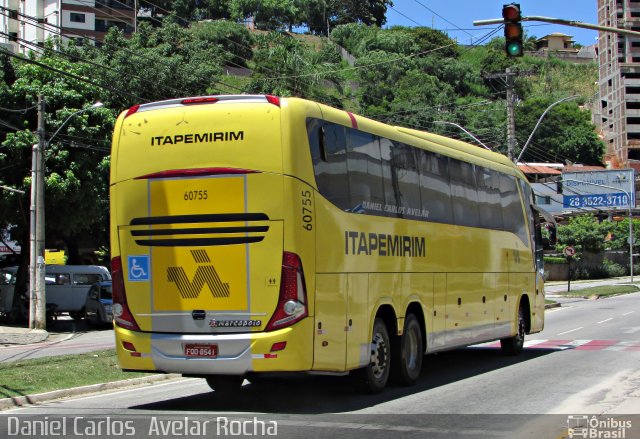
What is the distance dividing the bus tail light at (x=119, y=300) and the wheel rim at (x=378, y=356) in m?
3.42

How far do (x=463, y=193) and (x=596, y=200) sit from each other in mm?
74608

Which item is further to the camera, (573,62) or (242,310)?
(573,62)

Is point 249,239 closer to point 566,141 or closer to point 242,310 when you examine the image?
point 242,310

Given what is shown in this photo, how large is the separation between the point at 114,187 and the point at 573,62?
19796 cm

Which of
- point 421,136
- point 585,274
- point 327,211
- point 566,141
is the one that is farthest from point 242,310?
point 566,141

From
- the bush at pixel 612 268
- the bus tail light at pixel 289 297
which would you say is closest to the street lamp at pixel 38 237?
the bus tail light at pixel 289 297

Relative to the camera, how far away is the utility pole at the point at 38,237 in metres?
31.2

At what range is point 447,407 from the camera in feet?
37.3

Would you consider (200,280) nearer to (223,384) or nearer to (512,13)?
(223,384)

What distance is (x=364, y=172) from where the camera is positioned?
12320 mm

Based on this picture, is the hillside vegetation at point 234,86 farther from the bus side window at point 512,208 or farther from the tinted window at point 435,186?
the bus side window at point 512,208

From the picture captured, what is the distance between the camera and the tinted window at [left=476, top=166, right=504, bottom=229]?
16.7 meters

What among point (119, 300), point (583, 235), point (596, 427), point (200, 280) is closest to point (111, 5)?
point (583, 235)

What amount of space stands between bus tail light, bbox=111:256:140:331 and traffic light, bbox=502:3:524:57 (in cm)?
945
